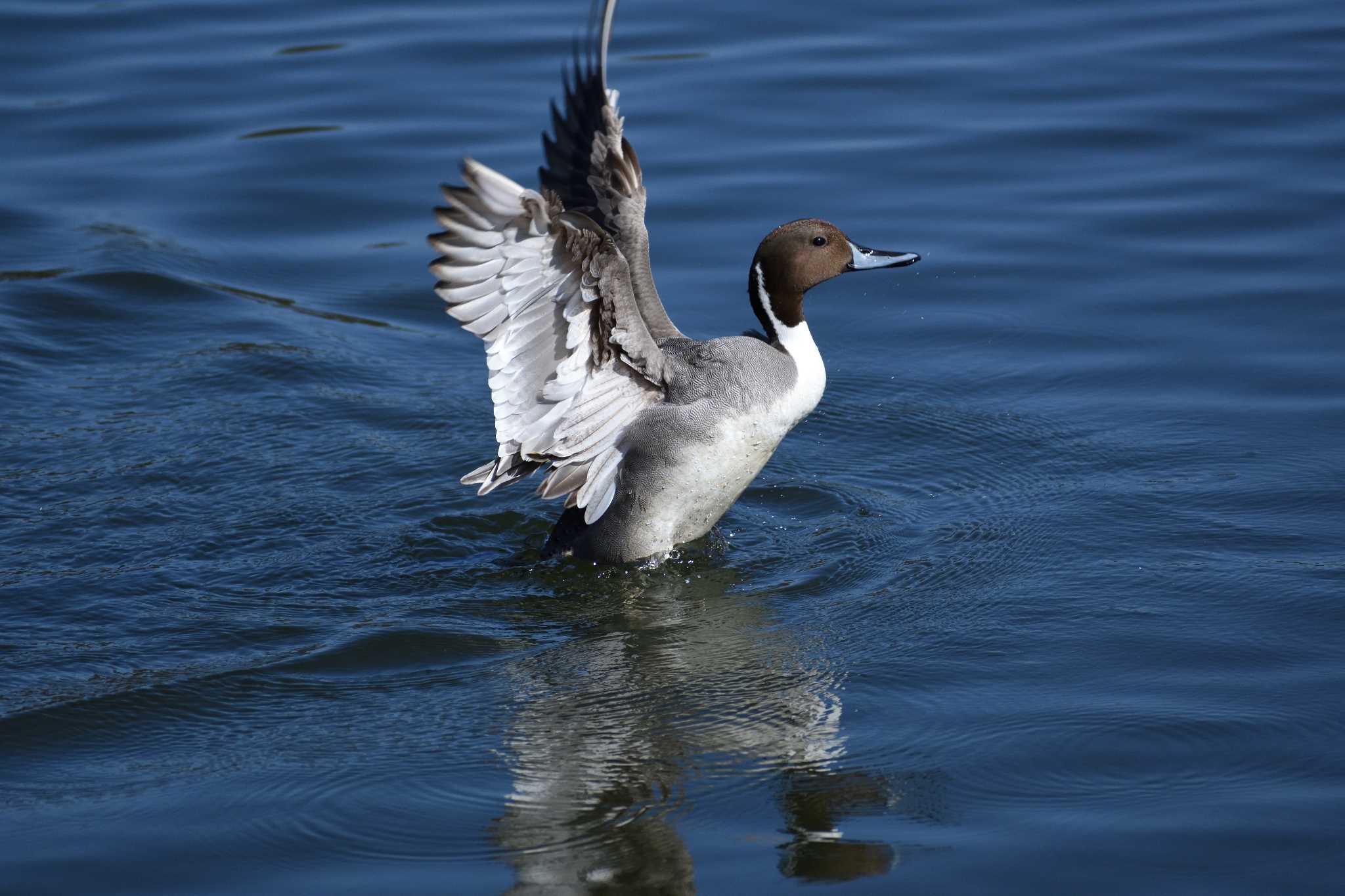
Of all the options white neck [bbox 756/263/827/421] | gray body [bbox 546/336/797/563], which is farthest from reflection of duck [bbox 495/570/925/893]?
white neck [bbox 756/263/827/421]

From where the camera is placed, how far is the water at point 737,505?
13.0 feet

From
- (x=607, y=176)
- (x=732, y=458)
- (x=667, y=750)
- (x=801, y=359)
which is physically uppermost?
(x=607, y=176)

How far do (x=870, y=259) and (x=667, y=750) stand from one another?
7.87ft

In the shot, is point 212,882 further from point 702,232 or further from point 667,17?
point 667,17

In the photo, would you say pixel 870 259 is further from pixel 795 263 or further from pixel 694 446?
pixel 694 446

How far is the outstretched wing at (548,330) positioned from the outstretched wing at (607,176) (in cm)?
45

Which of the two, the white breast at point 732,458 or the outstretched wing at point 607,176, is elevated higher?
the outstretched wing at point 607,176

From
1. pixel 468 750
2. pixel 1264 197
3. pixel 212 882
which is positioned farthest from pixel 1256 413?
pixel 212 882

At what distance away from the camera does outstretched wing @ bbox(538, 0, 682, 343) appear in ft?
19.6

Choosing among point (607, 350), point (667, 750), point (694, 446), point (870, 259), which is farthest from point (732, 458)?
point (667, 750)

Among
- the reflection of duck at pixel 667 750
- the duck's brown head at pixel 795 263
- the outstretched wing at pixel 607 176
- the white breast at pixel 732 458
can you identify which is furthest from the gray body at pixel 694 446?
the reflection of duck at pixel 667 750

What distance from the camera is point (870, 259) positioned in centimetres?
A: 602

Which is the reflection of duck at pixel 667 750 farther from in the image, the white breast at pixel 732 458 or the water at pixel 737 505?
Answer: the white breast at pixel 732 458

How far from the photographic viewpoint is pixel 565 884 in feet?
12.0
